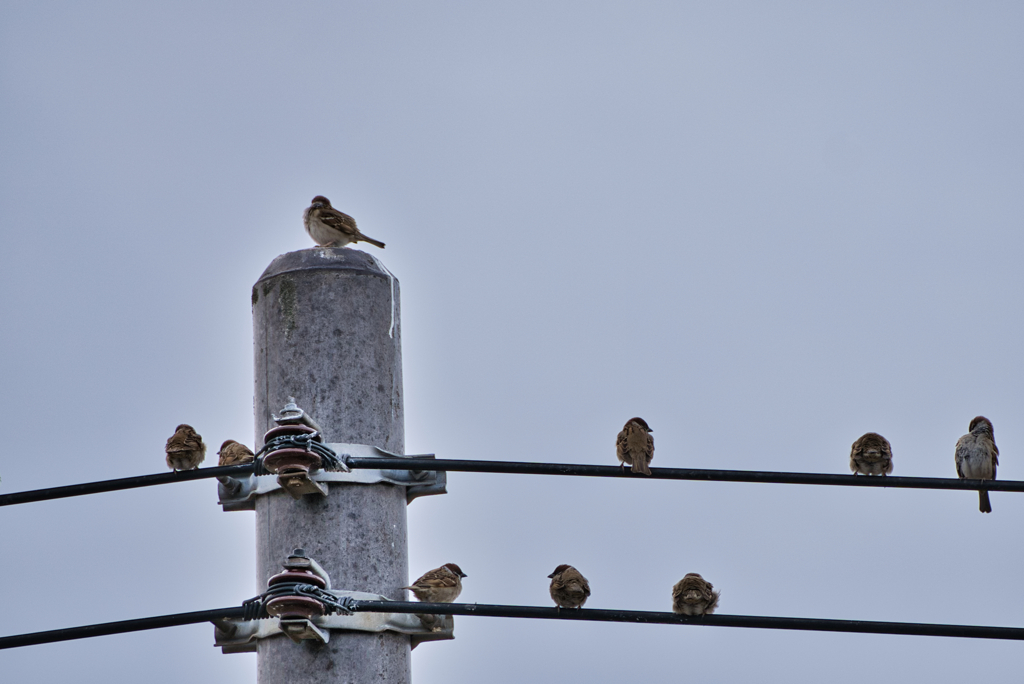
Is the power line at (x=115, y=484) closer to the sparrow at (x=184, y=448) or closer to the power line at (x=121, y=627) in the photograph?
the power line at (x=121, y=627)

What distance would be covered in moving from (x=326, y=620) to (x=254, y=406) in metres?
0.98

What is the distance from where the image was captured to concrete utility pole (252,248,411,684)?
502 centimetres

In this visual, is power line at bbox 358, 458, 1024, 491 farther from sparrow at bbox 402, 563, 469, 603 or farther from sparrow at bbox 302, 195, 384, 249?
sparrow at bbox 302, 195, 384, 249

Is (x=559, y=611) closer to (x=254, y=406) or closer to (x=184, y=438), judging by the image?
(x=254, y=406)

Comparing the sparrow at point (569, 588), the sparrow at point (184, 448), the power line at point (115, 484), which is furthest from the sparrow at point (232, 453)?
the power line at point (115, 484)

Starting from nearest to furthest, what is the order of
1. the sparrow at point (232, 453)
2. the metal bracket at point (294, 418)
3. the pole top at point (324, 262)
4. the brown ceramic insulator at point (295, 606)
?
the brown ceramic insulator at point (295, 606)
the metal bracket at point (294, 418)
the pole top at point (324, 262)
the sparrow at point (232, 453)

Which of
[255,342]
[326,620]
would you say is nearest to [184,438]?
[255,342]

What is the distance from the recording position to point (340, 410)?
17.3ft

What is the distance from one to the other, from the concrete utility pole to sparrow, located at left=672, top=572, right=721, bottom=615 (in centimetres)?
404

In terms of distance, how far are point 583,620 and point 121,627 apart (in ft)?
5.51

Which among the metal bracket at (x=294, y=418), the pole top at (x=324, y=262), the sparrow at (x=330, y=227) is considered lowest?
the metal bracket at (x=294, y=418)

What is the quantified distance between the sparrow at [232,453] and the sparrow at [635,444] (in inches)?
120

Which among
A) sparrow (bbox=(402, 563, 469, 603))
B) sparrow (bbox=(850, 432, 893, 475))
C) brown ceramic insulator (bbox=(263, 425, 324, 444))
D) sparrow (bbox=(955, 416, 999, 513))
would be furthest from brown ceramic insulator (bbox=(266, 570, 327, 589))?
sparrow (bbox=(955, 416, 999, 513))

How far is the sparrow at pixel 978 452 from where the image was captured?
38.1 ft
